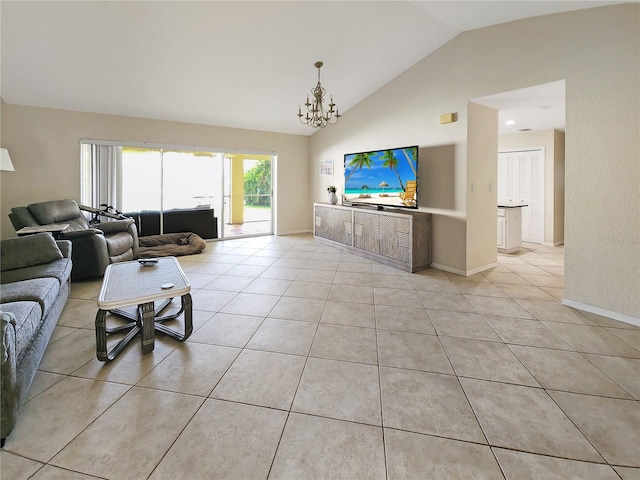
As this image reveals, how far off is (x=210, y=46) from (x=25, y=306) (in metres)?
3.43

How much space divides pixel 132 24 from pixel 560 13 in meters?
4.32

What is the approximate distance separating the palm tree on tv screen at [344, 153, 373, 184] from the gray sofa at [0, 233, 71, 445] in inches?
166

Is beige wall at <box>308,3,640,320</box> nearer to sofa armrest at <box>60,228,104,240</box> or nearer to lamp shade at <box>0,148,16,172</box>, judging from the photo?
sofa armrest at <box>60,228,104,240</box>

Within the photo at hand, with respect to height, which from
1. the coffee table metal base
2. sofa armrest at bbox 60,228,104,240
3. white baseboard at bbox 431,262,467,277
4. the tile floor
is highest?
sofa armrest at bbox 60,228,104,240

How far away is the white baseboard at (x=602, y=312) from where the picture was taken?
265cm

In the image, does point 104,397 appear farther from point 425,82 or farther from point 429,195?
point 425,82

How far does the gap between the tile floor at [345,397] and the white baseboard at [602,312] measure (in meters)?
0.10

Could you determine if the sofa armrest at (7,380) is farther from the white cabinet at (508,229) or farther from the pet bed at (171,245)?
the white cabinet at (508,229)

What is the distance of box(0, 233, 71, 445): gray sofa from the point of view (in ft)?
4.65

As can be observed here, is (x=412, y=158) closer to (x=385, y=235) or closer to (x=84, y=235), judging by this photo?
(x=385, y=235)

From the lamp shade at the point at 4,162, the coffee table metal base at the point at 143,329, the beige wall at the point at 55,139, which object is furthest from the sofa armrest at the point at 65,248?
the beige wall at the point at 55,139

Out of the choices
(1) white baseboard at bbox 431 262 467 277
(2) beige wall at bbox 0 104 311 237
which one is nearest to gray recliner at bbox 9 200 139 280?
(2) beige wall at bbox 0 104 311 237

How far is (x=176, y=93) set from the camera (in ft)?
15.8

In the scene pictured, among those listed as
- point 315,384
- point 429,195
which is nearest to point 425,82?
point 429,195
